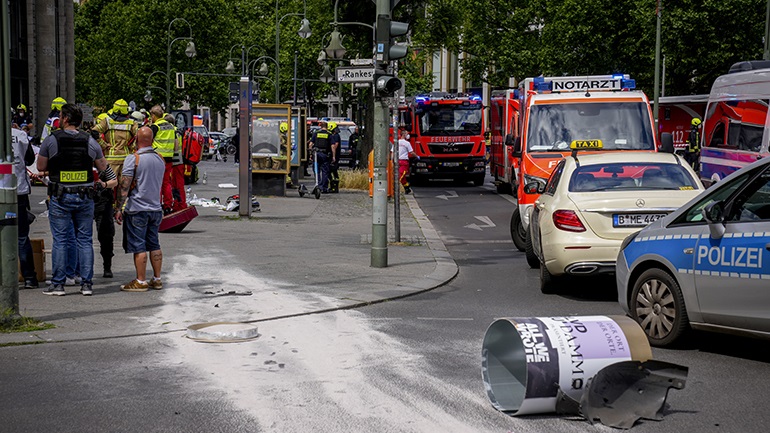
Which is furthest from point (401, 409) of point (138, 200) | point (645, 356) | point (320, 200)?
point (320, 200)

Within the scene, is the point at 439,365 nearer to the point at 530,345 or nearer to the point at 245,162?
the point at 530,345

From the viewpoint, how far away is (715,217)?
26.6 feet

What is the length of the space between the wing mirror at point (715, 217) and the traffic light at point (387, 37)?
19.8 ft

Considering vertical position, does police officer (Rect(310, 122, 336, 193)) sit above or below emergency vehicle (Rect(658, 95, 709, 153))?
below

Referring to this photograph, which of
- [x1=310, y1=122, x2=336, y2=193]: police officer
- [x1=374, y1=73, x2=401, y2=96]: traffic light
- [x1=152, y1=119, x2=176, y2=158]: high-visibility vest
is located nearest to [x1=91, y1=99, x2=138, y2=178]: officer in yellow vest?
[x1=152, y1=119, x2=176, y2=158]: high-visibility vest

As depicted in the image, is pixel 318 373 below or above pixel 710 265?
below

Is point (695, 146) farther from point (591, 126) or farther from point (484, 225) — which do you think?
point (591, 126)

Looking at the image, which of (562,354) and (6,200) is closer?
(562,354)

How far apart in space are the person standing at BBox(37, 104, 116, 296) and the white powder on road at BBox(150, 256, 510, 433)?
1043 millimetres

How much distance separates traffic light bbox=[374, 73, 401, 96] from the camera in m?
13.5

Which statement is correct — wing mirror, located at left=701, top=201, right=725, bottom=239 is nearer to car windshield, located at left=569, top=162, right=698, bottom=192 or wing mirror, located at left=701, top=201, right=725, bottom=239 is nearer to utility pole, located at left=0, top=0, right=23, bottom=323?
car windshield, located at left=569, top=162, right=698, bottom=192

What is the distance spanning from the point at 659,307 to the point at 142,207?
548 cm

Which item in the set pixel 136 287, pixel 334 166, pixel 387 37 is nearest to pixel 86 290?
pixel 136 287

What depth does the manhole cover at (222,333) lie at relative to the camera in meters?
8.88
